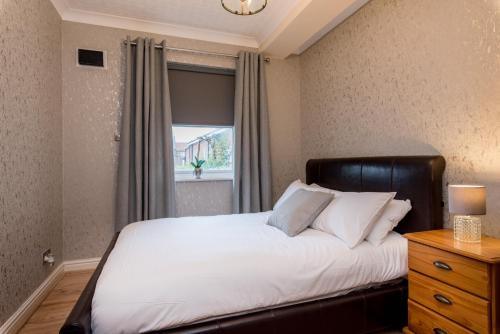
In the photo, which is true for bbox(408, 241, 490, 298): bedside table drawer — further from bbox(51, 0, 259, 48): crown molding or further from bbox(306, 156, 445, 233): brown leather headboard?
bbox(51, 0, 259, 48): crown molding

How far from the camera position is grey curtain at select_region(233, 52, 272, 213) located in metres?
3.35

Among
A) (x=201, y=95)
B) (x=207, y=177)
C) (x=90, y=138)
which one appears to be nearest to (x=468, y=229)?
(x=207, y=177)

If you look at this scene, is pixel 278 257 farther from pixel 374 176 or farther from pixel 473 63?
pixel 473 63

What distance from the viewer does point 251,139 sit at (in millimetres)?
3422

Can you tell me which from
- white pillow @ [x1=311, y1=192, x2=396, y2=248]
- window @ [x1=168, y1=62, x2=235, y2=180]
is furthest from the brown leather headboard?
window @ [x1=168, y1=62, x2=235, y2=180]

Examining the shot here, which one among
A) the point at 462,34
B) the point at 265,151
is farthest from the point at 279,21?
the point at 462,34

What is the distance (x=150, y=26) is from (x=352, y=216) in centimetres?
295

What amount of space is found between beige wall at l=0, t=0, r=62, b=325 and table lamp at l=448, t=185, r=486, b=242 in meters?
2.68

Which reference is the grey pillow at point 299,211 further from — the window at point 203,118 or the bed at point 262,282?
the window at point 203,118

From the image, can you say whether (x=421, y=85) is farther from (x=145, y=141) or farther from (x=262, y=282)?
(x=145, y=141)

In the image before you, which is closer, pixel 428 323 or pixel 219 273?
pixel 219 273

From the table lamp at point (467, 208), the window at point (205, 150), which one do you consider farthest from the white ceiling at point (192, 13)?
the table lamp at point (467, 208)

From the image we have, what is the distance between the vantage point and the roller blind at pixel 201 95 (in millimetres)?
3264

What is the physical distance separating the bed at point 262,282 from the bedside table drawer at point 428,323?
100mm
